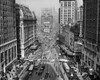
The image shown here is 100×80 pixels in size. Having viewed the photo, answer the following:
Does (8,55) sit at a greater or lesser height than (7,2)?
lesser

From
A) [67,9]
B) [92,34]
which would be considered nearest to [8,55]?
[92,34]

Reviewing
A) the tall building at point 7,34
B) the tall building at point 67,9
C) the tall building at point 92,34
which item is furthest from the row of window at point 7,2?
the tall building at point 67,9

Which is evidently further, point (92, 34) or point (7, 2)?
point (7, 2)

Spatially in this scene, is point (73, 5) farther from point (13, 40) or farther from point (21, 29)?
point (13, 40)

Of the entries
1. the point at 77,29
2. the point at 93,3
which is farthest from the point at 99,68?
the point at 77,29

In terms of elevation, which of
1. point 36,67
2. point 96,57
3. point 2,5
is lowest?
point 36,67

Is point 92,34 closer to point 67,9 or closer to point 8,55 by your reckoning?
point 8,55

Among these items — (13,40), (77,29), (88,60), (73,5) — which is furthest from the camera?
(73,5)
